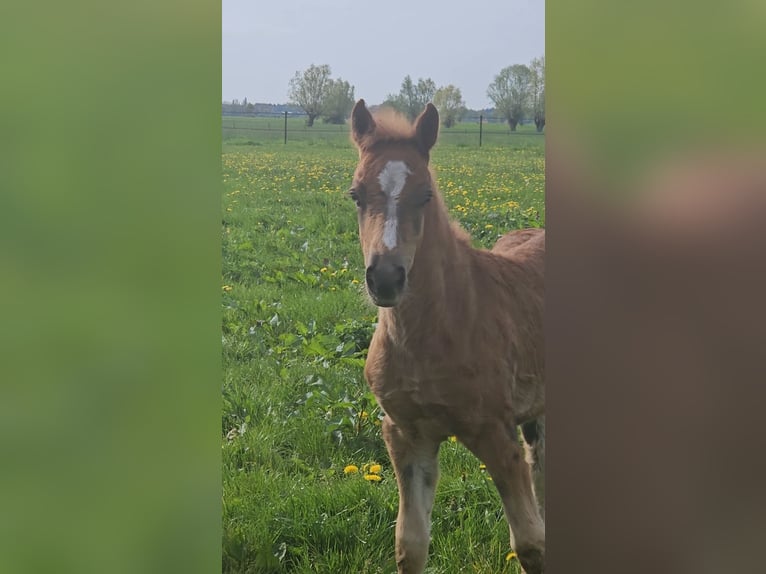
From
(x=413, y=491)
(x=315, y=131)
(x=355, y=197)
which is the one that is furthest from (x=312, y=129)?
(x=413, y=491)

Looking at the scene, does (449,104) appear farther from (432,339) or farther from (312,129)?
(432,339)

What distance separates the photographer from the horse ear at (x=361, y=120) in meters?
2.46

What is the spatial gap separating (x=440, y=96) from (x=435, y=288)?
61 centimetres

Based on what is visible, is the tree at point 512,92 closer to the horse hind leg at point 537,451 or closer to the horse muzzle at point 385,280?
the horse muzzle at point 385,280

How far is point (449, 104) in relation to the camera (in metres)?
2.51

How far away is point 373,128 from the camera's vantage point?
2471 mm

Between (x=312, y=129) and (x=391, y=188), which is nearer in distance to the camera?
(x=391, y=188)

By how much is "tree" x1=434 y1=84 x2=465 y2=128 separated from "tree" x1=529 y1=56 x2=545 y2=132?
23cm
